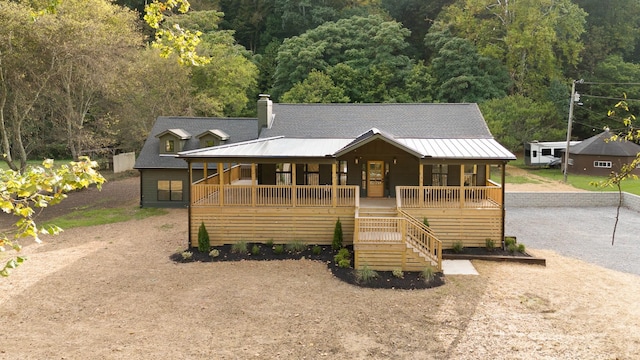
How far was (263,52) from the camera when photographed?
53250mm

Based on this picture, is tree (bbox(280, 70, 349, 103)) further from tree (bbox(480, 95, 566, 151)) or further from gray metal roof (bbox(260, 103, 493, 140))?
gray metal roof (bbox(260, 103, 493, 140))

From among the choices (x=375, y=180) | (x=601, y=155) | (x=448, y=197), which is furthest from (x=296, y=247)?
(x=601, y=155)

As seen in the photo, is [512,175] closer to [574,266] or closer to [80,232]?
[574,266]

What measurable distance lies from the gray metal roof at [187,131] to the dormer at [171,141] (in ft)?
0.79

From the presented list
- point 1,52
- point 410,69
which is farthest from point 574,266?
point 410,69

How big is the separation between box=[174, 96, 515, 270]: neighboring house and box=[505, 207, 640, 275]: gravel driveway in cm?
289

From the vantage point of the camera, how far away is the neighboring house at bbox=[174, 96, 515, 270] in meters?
14.8

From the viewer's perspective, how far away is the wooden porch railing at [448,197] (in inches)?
639

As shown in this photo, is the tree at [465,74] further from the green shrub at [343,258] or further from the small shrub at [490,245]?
the green shrub at [343,258]

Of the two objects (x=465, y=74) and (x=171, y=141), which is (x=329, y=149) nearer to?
(x=171, y=141)

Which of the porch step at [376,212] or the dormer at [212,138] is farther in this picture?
the dormer at [212,138]

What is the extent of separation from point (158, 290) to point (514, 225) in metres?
15.2

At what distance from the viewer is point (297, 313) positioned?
36.3ft

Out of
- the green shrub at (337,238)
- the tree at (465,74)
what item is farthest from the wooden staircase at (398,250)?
the tree at (465,74)
